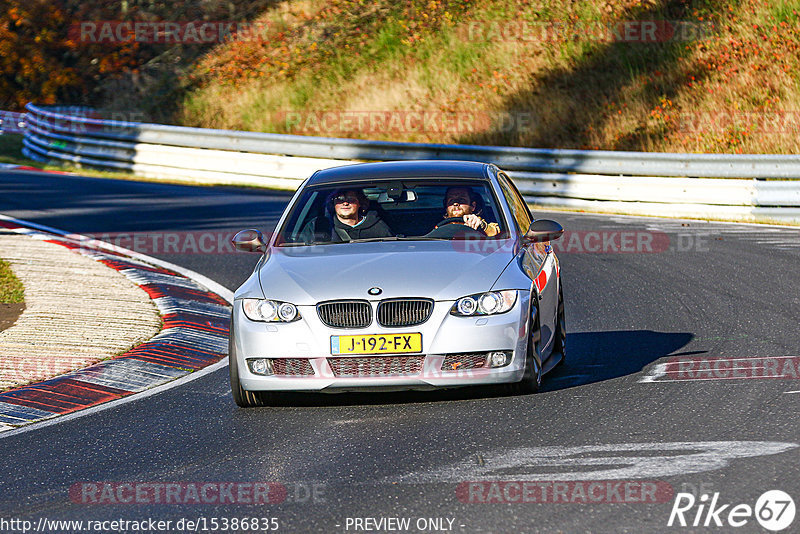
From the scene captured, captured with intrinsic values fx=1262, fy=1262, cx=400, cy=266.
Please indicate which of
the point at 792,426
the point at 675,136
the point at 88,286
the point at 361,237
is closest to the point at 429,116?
the point at 675,136

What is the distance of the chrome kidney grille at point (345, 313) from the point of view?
24.7ft

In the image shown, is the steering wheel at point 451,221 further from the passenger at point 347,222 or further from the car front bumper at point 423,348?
the car front bumper at point 423,348

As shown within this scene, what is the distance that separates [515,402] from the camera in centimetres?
775

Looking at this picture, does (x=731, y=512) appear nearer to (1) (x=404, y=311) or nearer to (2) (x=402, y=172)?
(1) (x=404, y=311)

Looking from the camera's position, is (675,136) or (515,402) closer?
(515,402)

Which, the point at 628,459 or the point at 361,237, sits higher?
the point at 361,237

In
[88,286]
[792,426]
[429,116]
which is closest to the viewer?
[792,426]

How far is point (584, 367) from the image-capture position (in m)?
8.95

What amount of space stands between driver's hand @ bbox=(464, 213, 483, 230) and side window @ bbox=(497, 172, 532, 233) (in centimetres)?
29

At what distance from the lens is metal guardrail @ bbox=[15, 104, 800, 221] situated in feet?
60.0

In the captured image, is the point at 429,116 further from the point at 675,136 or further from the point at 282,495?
the point at 282,495

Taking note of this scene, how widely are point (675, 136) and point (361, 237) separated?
16801 millimetres

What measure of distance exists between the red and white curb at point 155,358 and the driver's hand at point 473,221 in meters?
2.31

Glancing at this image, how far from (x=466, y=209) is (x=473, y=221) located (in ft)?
0.58
